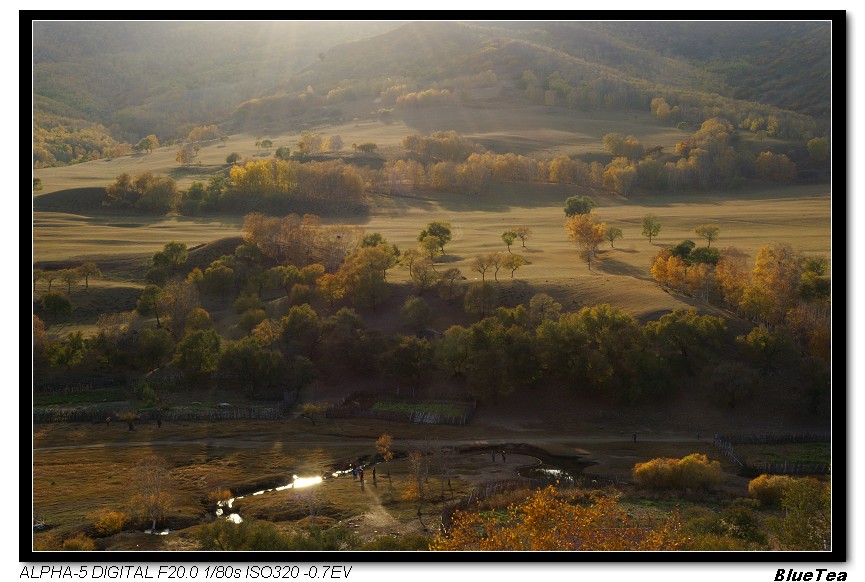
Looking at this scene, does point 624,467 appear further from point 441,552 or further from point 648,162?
point 648,162

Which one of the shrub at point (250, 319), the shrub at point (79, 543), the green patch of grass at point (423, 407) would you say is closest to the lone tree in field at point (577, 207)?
the shrub at point (250, 319)

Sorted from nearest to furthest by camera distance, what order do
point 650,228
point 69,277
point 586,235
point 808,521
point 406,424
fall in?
point 808,521
point 406,424
point 69,277
point 586,235
point 650,228

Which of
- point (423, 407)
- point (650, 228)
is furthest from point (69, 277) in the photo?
point (650, 228)

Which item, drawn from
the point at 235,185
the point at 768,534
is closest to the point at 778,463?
the point at 768,534

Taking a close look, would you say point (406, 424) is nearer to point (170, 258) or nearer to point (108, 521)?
point (108, 521)

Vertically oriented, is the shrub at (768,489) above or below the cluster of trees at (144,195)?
below

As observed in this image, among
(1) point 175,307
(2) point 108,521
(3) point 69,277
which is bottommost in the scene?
(2) point 108,521

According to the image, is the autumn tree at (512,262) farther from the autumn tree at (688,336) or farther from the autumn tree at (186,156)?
the autumn tree at (186,156)
